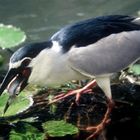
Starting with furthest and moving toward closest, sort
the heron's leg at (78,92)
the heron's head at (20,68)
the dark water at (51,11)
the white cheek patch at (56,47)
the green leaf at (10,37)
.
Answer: the dark water at (51,11), the green leaf at (10,37), the heron's leg at (78,92), the white cheek patch at (56,47), the heron's head at (20,68)

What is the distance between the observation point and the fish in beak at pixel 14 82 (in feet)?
10.5

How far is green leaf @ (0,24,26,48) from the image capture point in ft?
13.9

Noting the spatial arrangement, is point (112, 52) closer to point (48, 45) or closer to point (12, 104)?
point (48, 45)

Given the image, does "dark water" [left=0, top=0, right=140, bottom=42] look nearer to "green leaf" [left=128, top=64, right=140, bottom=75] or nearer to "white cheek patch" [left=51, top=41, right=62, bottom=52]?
"green leaf" [left=128, top=64, right=140, bottom=75]

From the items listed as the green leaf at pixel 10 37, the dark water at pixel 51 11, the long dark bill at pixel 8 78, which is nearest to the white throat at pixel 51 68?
the long dark bill at pixel 8 78

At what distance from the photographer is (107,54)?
3.59 m

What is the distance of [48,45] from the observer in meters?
3.37

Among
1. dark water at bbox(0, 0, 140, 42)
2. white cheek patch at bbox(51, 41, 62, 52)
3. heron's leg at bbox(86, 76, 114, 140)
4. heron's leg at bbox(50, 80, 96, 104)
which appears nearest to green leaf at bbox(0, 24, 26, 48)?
heron's leg at bbox(50, 80, 96, 104)

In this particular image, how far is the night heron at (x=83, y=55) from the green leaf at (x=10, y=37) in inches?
30.7

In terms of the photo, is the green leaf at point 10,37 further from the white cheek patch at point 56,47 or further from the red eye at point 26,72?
the red eye at point 26,72

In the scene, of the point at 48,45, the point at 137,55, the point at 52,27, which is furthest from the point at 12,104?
the point at 52,27

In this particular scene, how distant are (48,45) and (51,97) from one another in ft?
1.80

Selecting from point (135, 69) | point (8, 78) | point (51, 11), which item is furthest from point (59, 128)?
point (51, 11)

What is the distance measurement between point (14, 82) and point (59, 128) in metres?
0.44
